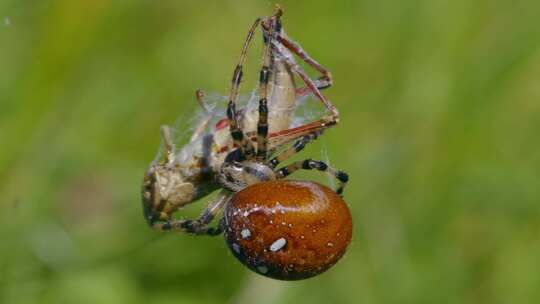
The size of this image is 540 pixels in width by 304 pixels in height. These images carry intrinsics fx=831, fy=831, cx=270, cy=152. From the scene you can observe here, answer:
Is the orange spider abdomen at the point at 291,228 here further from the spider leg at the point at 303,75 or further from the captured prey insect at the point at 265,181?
the spider leg at the point at 303,75

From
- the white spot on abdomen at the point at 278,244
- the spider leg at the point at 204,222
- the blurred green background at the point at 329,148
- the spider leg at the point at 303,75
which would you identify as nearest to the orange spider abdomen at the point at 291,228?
the white spot on abdomen at the point at 278,244

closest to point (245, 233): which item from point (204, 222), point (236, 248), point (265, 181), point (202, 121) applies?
point (236, 248)

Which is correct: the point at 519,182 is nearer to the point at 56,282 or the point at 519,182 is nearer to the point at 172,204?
the point at 172,204

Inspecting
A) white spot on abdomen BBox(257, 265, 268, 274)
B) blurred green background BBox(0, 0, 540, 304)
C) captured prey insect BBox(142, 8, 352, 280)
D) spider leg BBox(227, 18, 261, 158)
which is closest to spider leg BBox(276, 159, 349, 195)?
captured prey insect BBox(142, 8, 352, 280)

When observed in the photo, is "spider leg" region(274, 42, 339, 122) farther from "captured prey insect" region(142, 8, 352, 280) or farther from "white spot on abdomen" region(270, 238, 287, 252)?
"white spot on abdomen" region(270, 238, 287, 252)

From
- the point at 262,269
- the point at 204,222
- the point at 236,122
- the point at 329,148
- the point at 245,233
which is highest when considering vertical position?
the point at 236,122

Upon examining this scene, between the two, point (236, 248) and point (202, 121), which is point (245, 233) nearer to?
point (236, 248)
